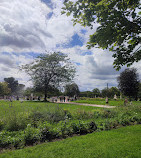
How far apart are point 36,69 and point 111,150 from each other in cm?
2882

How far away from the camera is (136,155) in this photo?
3.44 meters

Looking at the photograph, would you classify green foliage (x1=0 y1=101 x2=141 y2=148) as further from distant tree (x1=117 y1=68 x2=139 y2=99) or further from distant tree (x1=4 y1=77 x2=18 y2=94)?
distant tree (x1=4 y1=77 x2=18 y2=94)

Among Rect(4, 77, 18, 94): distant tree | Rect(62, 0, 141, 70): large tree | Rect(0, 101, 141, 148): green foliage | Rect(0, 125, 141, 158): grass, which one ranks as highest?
Rect(4, 77, 18, 94): distant tree

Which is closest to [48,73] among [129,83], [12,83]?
[129,83]

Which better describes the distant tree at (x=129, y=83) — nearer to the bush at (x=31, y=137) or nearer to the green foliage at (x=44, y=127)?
the green foliage at (x=44, y=127)

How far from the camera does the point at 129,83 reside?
29.6 meters

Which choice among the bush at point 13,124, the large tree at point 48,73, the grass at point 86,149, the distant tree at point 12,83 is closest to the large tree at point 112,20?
the grass at point 86,149

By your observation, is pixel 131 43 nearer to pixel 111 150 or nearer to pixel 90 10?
Answer: pixel 90 10

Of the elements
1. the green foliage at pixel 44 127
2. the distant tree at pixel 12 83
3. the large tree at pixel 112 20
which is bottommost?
the green foliage at pixel 44 127

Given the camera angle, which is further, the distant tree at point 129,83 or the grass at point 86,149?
the distant tree at point 129,83

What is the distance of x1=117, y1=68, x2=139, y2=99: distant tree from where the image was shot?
29281 mm

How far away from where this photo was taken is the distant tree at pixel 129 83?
29.3 meters

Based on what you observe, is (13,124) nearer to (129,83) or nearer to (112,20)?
(112,20)

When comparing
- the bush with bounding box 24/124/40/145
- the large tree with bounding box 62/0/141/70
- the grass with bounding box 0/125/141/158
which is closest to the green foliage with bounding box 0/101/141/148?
the bush with bounding box 24/124/40/145
